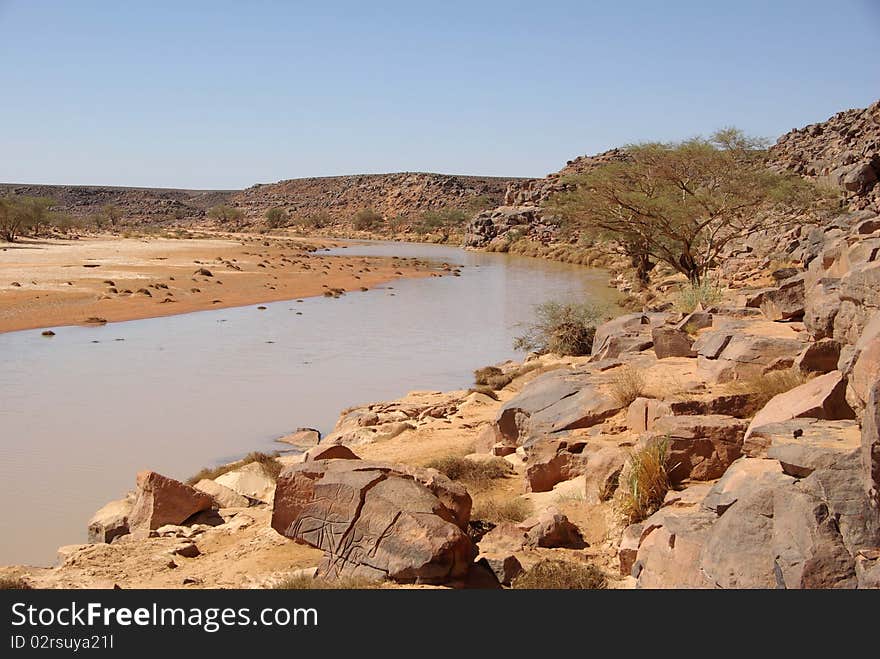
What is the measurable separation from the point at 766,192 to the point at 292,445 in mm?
→ 16805

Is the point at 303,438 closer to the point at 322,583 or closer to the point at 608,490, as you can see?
the point at 608,490

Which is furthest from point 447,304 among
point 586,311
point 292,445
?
point 292,445

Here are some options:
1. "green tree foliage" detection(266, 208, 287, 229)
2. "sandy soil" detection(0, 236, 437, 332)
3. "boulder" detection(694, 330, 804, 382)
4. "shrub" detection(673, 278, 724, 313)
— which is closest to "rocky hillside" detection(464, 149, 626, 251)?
"sandy soil" detection(0, 236, 437, 332)

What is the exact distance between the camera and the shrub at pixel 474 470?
819cm

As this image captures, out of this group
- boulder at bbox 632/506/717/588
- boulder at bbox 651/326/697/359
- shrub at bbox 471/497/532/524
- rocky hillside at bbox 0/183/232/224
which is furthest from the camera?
rocky hillside at bbox 0/183/232/224

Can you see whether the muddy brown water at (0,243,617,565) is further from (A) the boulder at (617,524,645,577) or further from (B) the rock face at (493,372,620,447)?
(A) the boulder at (617,524,645,577)

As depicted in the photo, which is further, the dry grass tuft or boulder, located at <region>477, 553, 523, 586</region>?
the dry grass tuft

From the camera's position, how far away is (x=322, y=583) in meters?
5.33

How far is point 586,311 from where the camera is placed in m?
18.4

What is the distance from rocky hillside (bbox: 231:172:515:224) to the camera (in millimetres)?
93312

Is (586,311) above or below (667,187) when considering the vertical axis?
below

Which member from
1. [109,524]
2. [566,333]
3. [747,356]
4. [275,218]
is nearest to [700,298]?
[566,333]

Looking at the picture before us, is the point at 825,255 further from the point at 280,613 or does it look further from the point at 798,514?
the point at 280,613

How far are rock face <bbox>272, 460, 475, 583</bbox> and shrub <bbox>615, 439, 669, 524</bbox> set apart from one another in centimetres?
128
